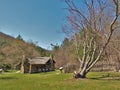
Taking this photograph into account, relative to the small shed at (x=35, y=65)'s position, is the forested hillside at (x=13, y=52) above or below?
above

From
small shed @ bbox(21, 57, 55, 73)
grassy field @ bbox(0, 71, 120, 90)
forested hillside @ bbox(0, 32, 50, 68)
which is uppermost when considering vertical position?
forested hillside @ bbox(0, 32, 50, 68)

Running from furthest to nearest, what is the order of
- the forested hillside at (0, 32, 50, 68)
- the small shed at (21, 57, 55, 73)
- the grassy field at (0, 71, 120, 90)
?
1. the forested hillside at (0, 32, 50, 68)
2. the small shed at (21, 57, 55, 73)
3. the grassy field at (0, 71, 120, 90)

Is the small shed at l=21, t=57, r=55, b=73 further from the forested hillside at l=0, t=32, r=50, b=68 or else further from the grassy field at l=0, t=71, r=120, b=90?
the grassy field at l=0, t=71, r=120, b=90

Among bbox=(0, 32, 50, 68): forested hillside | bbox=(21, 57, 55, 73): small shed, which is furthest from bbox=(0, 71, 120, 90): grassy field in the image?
bbox=(0, 32, 50, 68): forested hillside

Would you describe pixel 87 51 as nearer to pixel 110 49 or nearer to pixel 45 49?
pixel 110 49

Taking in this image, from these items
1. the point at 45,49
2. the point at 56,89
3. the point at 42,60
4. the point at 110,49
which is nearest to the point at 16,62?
the point at 42,60

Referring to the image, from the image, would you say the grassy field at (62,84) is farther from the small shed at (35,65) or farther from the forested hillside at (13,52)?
the forested hillside at (13,52)

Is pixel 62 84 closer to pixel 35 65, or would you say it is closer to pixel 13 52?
pixel 35 65

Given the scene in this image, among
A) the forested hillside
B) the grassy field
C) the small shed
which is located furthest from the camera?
the forested hillside

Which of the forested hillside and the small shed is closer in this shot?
the small shed

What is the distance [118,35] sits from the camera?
147ft

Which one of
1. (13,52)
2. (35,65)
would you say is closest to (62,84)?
(35,65)

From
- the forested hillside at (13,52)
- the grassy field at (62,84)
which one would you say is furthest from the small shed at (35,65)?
the grassy field at (62,84)

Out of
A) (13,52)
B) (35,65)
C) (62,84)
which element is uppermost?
(13,52)
